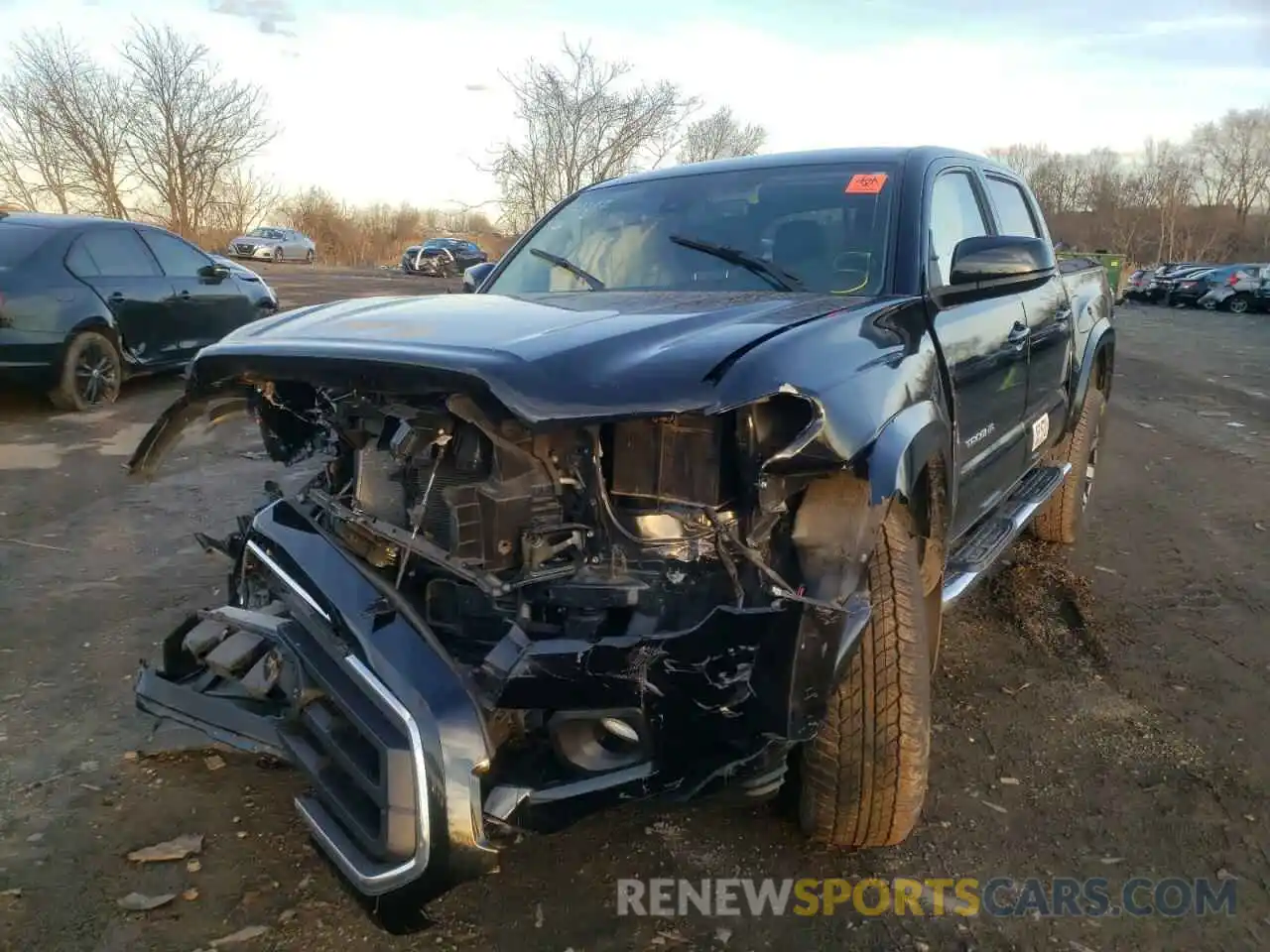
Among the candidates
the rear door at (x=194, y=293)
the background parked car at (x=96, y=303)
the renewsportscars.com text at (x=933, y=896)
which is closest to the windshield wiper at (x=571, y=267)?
the renewsportscars.com text at (x=933, y=896)

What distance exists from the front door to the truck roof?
4.0 inches

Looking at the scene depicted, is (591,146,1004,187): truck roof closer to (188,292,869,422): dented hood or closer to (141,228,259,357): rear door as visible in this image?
(188,292,869,422): dented hood

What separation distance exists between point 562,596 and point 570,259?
1.83 meters

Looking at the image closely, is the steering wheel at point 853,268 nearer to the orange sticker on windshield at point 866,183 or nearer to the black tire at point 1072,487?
the orange sticker on windshield at point 866,183

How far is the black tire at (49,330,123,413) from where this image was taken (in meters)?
7.40

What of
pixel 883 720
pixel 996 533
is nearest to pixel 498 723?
pixel 883 720

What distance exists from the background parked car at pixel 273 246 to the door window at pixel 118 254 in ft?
75.9

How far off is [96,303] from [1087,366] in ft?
23.5

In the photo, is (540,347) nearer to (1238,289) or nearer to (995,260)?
(995,260)

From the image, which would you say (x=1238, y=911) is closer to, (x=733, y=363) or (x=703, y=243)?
(x=733, y=363)

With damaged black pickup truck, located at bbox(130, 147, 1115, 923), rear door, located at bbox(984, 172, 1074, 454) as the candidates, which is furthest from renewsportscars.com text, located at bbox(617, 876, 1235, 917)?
rear door, located at bbox(984, 172, 1074, 454)

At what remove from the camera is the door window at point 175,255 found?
28.0 ft

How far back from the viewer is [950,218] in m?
3.43

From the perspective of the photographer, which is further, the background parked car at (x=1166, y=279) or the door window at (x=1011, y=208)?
the background parked car at (x=1166, y=279)
